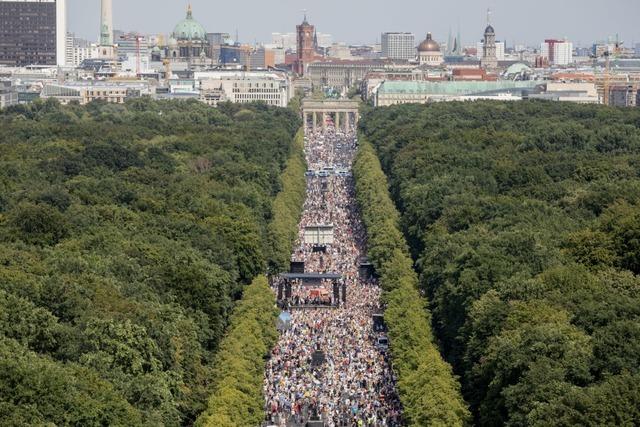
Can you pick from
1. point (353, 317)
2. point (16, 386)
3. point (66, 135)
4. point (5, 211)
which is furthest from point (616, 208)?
point (66, 135)

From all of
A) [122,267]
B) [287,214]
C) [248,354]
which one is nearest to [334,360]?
[248,354]

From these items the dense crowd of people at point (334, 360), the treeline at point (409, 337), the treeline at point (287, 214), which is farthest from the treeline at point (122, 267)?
the treeline at point (409, 337)

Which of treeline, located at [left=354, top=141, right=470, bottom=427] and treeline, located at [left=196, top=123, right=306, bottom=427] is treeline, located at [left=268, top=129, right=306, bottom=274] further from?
treeline, located at [left=354, top=141, right=470, bottom=427]

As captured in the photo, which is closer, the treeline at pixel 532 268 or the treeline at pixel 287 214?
the treeline at pixel 532 268

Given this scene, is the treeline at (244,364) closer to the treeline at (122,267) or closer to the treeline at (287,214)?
the treeline at (122,267)

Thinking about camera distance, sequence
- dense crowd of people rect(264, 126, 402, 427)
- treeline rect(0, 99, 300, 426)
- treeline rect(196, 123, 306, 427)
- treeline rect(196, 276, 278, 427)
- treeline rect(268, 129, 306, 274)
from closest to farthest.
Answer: treeline rect(0, 99, 300, 426)
treeline rect(196, 276, 278, 427)
treeline rect(196, 123, 306, 427)
dense crowd of people rect(264, 126, 402, 427)
treeline rect(268, 129, 306, 274)

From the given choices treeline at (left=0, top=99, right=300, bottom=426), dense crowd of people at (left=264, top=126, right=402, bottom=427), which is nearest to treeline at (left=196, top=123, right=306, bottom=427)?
treeline at (left=0, top=99, right=300, bottom=426)
